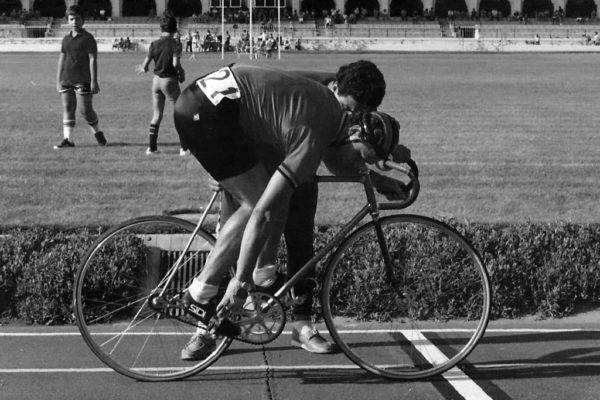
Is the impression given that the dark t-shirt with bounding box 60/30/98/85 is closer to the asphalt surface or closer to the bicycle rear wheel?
the bicycle rear wheel

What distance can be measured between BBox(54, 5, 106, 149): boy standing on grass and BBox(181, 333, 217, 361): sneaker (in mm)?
9022

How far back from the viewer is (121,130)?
54.0ft

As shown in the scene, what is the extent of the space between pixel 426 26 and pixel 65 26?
32.6 m

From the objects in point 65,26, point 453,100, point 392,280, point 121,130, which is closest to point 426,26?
point 65,26

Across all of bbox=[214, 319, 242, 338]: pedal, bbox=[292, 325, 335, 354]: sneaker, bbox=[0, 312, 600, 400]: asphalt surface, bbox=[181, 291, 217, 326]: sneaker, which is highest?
bbox=[181, 291, 217, 326]: sneaker

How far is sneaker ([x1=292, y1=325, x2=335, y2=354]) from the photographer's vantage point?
217 inches

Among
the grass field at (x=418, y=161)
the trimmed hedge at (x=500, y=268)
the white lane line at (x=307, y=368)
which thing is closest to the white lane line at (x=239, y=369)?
the white lane line at (x=307, y=368)

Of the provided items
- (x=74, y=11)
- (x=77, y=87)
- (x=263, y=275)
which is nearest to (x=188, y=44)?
(x=77, y=87)

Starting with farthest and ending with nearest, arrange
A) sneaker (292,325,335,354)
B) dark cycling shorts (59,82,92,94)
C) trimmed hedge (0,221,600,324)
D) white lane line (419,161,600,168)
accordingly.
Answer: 1. dark cycling shorts (59,82,92,94)
2. white lane line (419,161,600,168)
3. trimmed hedge (0,221,600,324)
4. sneaker (292,325,335,354)

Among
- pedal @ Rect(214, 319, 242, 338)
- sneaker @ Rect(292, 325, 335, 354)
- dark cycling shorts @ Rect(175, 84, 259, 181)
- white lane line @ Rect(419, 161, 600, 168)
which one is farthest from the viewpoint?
white lane line @ Rect(419, 161, 600, 168)

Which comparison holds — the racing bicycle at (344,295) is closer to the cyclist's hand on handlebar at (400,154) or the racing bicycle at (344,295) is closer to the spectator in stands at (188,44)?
the cyclist's hand on handlebar at (400,154)

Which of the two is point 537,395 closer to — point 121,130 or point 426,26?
point 121,130

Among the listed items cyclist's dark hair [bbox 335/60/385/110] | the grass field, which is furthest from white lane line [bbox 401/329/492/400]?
the grass field

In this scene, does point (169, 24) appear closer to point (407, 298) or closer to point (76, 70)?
point (76, 70)
